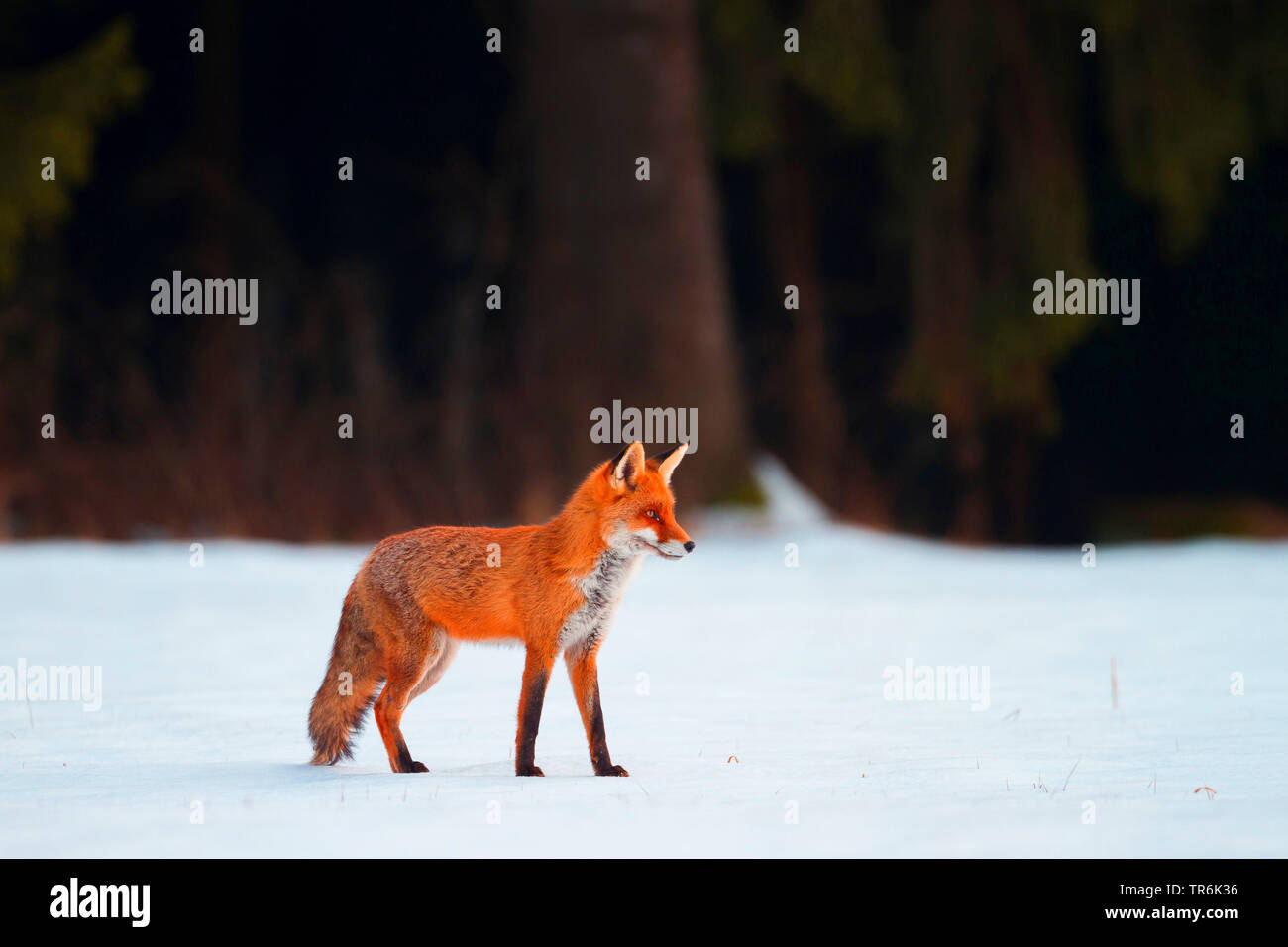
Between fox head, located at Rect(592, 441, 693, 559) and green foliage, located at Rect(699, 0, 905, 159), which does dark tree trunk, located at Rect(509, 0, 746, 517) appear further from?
fox head, located at Rect(592, 441, 693, 559)

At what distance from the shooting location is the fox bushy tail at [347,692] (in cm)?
591

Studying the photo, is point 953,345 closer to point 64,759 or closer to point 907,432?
point 907,432

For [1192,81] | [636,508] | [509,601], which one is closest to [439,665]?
[509,601]

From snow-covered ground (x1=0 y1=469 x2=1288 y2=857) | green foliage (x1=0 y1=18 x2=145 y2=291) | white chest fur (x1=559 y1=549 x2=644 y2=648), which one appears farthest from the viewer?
green foliage (x1=0 y1=18 x2=145 y2=291)

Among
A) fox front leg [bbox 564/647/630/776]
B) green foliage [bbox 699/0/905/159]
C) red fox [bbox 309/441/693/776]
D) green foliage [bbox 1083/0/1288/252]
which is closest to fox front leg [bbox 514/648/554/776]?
red fox [bbox 309/441/693/776]

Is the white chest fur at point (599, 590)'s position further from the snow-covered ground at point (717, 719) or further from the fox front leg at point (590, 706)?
the snow-covered ground at point (717, 719)

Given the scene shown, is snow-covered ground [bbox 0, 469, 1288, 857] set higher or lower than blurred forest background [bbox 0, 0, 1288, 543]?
lower

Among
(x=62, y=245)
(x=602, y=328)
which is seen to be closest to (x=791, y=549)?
(x=602, y=328)

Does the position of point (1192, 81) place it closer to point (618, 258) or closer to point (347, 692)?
point (618, 258)

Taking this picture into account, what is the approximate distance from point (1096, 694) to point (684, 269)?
773 cm

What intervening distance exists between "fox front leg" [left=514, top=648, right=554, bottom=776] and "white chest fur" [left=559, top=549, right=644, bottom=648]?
100mm

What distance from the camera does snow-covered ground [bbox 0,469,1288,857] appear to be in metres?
4.85

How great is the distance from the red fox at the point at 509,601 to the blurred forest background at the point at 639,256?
325 inches

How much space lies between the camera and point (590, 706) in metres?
5.67
